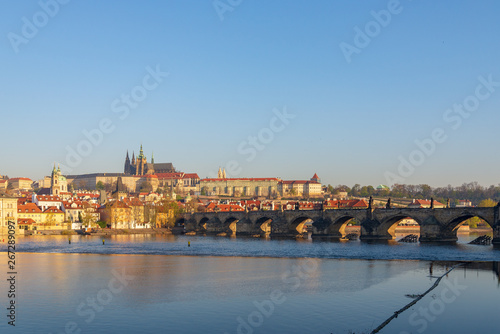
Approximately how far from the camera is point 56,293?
1126 inches

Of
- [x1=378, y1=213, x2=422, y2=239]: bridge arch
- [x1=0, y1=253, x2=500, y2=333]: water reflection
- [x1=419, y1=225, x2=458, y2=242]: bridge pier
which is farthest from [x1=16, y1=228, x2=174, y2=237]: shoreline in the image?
[x1=419, y1=225, x2=458, y2=242]: bridge pier

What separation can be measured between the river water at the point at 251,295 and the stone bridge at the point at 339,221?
20.9 m

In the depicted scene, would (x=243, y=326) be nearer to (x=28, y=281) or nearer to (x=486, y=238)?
(x=28, y=281)

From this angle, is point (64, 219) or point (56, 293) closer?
point (56, 293)

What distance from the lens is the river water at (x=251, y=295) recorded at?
2175cm

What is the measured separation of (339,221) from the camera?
82.8 m

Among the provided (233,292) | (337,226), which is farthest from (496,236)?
(233,292)

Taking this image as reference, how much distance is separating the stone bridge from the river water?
20898 mm

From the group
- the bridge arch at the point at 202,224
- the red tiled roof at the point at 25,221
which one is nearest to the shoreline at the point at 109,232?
the red tiled roof at the point at 25,221

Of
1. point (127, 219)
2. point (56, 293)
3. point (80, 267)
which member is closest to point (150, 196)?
point (127, 219)

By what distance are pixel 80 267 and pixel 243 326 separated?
22.2 meters

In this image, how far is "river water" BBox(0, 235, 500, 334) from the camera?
2175 centimetres

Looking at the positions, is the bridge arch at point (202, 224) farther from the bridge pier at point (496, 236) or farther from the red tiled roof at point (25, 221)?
the bridge pier at point (496, 236)

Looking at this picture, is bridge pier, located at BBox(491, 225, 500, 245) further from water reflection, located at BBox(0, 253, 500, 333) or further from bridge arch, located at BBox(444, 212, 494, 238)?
water reflection, located at BBox(0, 253, 500, 333)
